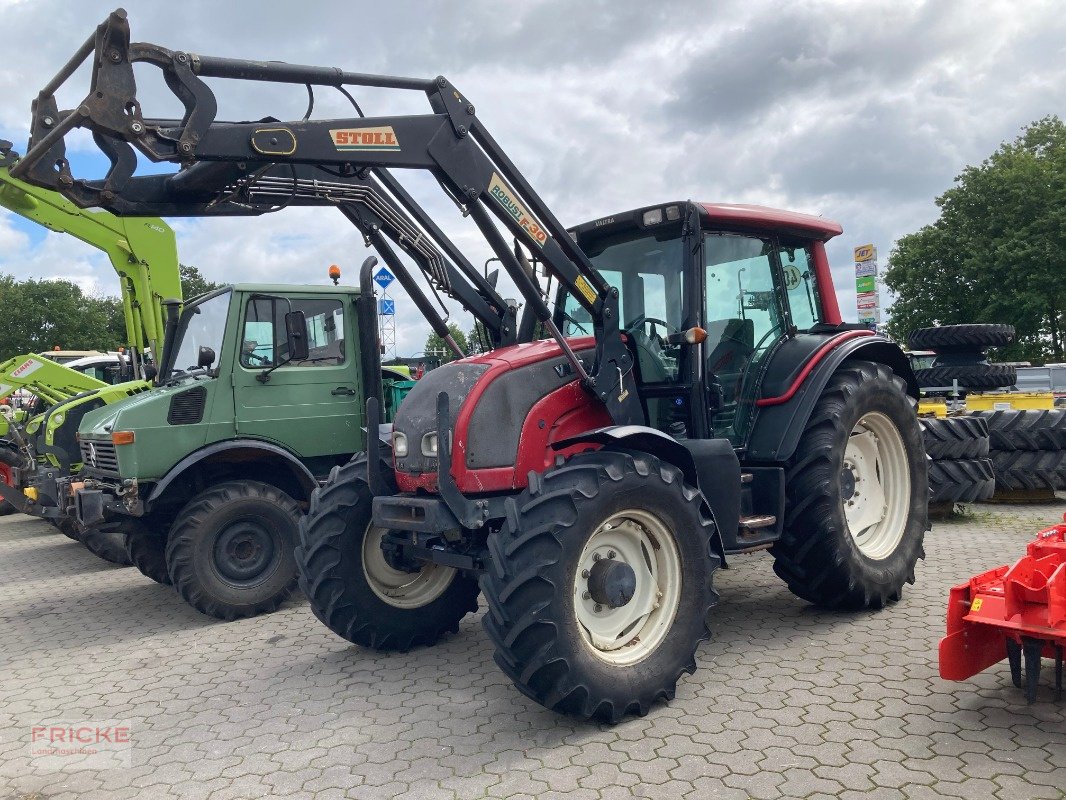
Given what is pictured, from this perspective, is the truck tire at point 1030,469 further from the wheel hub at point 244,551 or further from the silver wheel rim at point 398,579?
the wheel hub at point 244,551

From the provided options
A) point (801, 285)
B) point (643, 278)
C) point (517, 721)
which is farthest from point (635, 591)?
point (801, 285)

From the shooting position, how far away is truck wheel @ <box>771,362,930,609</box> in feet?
16.2

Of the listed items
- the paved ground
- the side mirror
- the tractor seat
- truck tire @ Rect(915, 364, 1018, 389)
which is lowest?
the paved ground

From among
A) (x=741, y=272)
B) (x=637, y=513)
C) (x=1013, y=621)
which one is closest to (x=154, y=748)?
(x=637, y=513)

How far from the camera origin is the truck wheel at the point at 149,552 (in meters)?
7.06

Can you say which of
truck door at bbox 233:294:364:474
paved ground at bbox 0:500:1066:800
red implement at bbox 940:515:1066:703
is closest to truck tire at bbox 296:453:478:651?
paved ground at bbox 0:500:1066:800

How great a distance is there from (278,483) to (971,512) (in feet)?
22.6

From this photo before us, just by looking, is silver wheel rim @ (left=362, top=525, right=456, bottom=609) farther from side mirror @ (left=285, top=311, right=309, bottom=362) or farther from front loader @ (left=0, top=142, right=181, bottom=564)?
front loader @ (left=0, top=142, right=181, bottom=564)

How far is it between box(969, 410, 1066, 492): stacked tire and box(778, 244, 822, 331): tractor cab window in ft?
12.7

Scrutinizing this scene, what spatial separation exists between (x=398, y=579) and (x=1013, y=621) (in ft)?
10.7

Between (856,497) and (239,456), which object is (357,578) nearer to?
(239,456)

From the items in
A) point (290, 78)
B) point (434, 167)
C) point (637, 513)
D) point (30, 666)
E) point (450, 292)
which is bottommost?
point (30, 666)

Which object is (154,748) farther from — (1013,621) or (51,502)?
(51,502)

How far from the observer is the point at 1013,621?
353 cm
